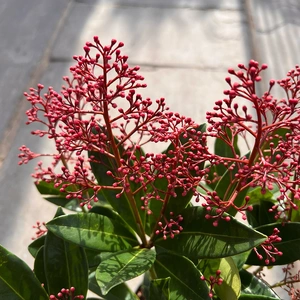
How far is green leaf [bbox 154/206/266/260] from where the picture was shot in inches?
17.4

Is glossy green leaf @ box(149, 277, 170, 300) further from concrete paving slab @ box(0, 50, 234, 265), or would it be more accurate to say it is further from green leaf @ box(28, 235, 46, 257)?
concrete paving slab @ box(0, 50, 234, 265)

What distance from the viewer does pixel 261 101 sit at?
43cm

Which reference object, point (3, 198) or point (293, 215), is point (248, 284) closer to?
point (293, 215)

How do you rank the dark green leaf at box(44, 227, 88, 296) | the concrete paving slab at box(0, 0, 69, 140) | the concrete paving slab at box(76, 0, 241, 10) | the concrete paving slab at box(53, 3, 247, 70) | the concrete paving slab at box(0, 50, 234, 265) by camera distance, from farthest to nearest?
the concrete paving slab at box(76, 0, 241, 10) → the concrete paving slab at box(53, 3, 247, 70) → the concrete paving slab at box(0, 0, 69, 140) → the concrete paving slab at box(0, 50, 234, 265) → the dark green leaf at box(44, 227, 88, 296)

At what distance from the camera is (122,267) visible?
50 cm

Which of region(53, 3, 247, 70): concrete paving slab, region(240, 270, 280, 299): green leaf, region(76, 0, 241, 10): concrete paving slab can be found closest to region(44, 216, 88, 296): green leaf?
region(240, 270, 280, 299): green leaf

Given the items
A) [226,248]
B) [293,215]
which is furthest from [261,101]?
[293,215]

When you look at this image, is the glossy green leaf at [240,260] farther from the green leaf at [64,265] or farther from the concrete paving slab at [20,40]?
the concrete paving slab at [20,40]

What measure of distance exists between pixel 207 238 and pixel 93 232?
15cm

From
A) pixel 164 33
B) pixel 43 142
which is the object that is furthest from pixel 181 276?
pixel 164 33

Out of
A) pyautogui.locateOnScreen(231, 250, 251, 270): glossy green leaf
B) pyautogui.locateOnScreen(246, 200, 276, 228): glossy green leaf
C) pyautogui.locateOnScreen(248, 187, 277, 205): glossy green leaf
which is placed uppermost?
pyautogui.locateOnScreen(248, 187, 277, 205): glossy green leaf

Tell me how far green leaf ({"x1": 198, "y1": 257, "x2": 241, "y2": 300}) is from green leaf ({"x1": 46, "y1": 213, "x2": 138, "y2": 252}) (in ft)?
0.41

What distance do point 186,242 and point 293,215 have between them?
0.20 m

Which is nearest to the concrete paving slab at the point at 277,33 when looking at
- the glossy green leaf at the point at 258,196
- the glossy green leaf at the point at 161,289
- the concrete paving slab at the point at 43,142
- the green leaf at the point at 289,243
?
the concrete paving slab at the point at 43,142
